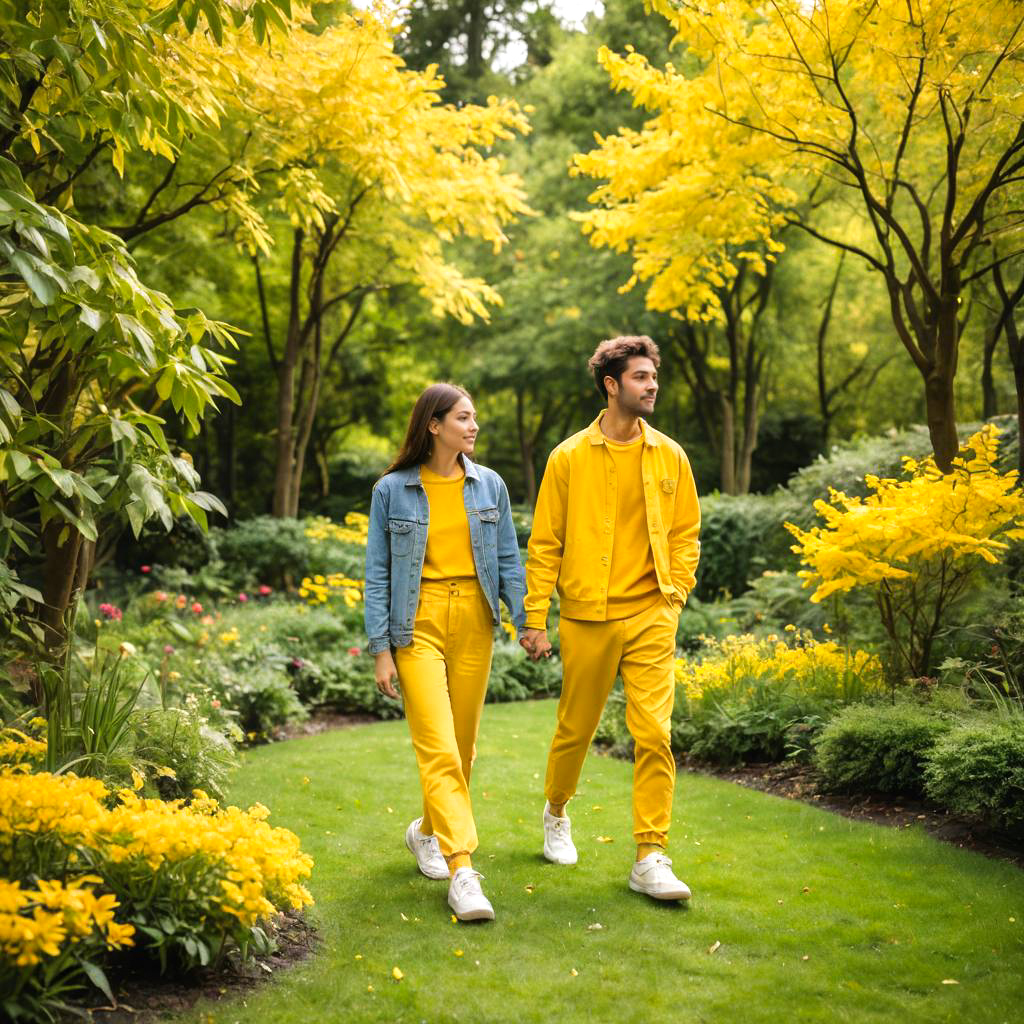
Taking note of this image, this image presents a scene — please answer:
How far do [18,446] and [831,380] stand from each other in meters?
23.3

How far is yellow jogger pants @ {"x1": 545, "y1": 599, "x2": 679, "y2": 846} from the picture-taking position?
432 cm

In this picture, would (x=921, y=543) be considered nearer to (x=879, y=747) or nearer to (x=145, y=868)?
(x=879, y=747)

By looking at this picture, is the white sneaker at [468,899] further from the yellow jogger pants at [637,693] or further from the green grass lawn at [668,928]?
the yellow jogger pants at [637,693]

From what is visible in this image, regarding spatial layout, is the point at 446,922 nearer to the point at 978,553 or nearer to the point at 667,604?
the point at 667,604

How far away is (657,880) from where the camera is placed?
4.27 metres

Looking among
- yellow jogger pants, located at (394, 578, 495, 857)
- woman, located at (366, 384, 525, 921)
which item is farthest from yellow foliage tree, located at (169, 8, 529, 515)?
yellow jogger pants, located at (394, 578, 495, 857)

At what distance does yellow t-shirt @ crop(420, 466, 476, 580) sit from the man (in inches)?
12.2

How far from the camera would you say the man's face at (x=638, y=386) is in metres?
4.45

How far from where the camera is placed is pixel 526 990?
133 inches

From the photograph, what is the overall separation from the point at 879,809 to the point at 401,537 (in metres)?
3.16

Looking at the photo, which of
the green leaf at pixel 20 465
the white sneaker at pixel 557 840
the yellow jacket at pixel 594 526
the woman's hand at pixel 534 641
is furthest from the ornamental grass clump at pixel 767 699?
the green leaf at pixel 20 465

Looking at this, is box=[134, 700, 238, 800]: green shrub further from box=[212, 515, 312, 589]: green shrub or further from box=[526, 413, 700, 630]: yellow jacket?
box=[212, 515, 312, 589]: green shrub

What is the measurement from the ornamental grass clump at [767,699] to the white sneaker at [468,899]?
292 cm

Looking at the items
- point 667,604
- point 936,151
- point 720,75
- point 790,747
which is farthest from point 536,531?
point 936,151
